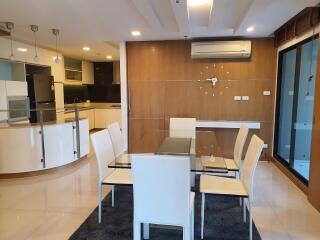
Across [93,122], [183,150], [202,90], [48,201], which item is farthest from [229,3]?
[93,122]

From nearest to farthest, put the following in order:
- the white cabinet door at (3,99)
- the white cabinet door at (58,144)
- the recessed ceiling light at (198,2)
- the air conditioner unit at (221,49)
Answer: the recessed ceiling light at (198,2), the white cabinet door at (58,144), the white cabinet door at (3,99), the air conditioner unit at (221,49)

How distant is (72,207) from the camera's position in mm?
2936

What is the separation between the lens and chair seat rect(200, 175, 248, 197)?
232cm

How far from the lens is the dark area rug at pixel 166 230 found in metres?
2.34

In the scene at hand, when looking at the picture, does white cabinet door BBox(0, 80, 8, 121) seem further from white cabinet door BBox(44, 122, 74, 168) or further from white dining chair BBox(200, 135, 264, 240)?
white dining chair BBox(200, 135, 264, 240)

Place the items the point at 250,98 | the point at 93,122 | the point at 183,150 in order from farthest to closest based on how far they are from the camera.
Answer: the point at 93,122 < the point at 250,98 < the point at 183,150

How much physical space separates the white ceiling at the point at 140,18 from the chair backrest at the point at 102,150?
1.48 m

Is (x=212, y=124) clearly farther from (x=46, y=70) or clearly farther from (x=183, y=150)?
(x=46, y=70)

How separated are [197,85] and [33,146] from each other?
3.08 meters

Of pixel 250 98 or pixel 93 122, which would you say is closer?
pixel 250 98

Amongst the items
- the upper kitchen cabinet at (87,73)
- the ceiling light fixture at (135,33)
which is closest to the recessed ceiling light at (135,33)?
the ceiling light fixture at (135,33)

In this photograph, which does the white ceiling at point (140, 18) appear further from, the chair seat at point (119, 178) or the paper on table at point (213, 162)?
the chair seat at point (119, 178)

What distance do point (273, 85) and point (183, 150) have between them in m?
2.90

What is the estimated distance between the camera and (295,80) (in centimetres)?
390
